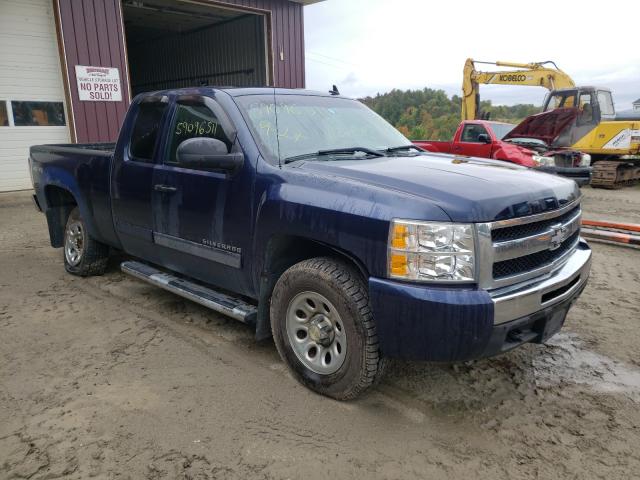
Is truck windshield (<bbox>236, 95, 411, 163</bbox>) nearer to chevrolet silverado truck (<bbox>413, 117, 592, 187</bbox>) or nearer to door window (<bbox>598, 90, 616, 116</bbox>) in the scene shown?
chevrolet silverado truck (<bbox>413, 117, 592, 187</bbox>)

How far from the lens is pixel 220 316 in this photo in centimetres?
444

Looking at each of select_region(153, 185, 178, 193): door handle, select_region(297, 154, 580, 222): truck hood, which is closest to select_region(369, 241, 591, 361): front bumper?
select_region(297, 154, 580, 222): truck hood

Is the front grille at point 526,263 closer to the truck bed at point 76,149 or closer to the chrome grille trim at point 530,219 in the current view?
the chrome grille trim at point 530,219

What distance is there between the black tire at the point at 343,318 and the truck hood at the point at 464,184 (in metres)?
0.52

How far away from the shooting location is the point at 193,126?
3914 mm

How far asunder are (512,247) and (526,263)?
244 mm

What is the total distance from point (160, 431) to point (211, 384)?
1.79ft

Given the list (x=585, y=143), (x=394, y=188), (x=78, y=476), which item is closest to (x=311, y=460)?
(x=78, y=476)

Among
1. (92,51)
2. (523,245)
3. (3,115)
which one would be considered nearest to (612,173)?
(523,245)

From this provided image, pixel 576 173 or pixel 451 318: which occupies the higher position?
pixel 451 318

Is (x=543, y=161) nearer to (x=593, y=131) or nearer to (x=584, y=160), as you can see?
(x=584, y=160)

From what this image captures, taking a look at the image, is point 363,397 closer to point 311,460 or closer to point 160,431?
point 311,460

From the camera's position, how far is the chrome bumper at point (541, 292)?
8.50ft

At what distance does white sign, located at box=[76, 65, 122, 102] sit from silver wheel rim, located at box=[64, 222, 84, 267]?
290 inches
